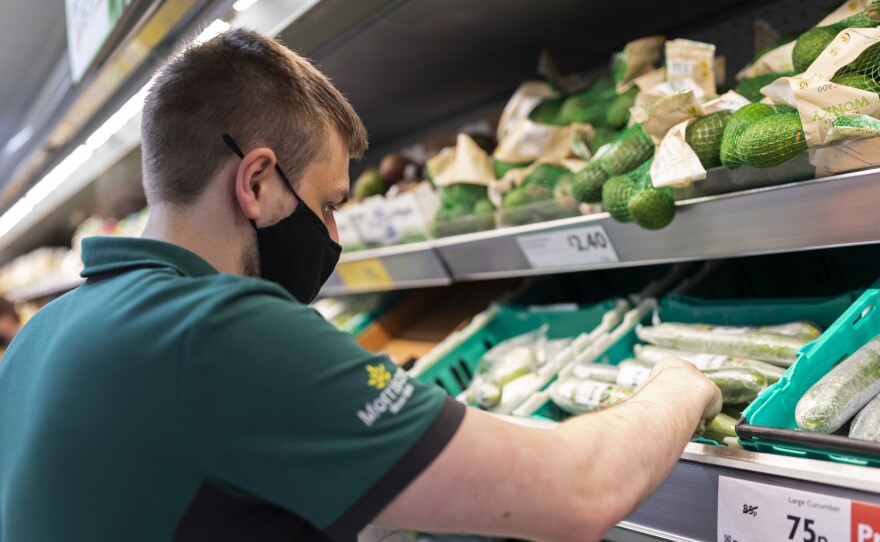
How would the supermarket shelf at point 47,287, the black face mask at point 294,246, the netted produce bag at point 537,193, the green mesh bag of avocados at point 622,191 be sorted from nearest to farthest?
the black face mask at point 294,246 → the green mesh bag of avocados at point 622,191 → the netted produce bag at point 537,193 → the supermarket shelf at point 47,287

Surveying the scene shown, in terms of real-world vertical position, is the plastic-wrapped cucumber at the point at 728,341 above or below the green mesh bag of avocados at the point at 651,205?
below

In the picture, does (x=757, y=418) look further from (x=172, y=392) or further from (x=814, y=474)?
(x=172, y=392)

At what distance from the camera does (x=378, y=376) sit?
2.62 feet

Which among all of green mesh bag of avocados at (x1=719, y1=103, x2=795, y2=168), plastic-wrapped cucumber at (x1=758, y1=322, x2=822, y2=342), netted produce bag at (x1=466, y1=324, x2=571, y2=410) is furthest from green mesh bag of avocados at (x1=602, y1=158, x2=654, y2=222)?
netted produce bag at (x1=466, y1=324, x2=571, y2=410)

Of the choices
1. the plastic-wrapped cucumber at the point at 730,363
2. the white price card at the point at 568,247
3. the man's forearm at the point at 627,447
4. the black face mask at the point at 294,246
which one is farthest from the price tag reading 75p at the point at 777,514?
the black face mask at the point at 294,246

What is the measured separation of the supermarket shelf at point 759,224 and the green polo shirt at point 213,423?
2.04 ft

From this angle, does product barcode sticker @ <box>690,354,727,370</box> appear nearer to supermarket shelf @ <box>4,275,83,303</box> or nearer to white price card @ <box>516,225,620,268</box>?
white price card @ <box>516,225,620,268</box>

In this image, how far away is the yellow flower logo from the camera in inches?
31.0

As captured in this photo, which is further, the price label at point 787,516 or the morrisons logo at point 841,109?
the morrisons logo at point 841,109

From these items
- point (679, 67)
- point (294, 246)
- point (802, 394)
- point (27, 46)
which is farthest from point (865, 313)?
point (27, 46)

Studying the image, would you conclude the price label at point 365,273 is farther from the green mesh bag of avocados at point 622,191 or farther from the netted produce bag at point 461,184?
the green mesh bag of avocados at point 622,191

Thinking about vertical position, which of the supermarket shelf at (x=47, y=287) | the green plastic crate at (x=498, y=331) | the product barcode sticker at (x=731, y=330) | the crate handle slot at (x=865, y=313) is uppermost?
the supermarket shelf at (x=47, y=287)

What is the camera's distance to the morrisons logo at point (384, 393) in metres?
0.77

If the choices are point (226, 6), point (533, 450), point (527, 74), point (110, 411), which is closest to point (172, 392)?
point (110, 411)
